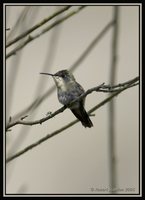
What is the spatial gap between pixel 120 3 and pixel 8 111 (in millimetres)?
964

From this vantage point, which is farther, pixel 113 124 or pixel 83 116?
pixel 83 116

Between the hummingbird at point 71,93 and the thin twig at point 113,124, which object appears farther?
the hummingbird at point 71,93

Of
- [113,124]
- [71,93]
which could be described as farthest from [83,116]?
[113,124]

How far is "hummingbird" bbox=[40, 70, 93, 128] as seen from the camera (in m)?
2.84

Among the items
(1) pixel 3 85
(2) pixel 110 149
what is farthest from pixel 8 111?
(2) pixel 110 149

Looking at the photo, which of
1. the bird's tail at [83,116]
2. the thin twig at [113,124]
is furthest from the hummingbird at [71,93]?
the thin twig at [113,124]

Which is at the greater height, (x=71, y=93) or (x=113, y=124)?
(x=71, y=93)

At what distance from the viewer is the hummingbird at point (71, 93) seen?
284 cm

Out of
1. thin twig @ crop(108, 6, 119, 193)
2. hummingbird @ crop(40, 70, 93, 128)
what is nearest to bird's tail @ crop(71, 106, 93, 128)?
hummingbird @ crop(40, 70, 93, 128)

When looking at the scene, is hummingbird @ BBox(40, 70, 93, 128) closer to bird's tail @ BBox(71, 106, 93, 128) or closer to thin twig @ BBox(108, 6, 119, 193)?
bird's tail @ BBox(71, 106, 93, 128)

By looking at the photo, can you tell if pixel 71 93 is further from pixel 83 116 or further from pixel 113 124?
pixel 113 124

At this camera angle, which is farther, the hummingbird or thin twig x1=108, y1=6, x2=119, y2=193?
the hummingbird

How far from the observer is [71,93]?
3033 millimetres

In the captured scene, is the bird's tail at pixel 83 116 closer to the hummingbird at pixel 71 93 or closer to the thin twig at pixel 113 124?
the hummingbird at pixel 71 93
